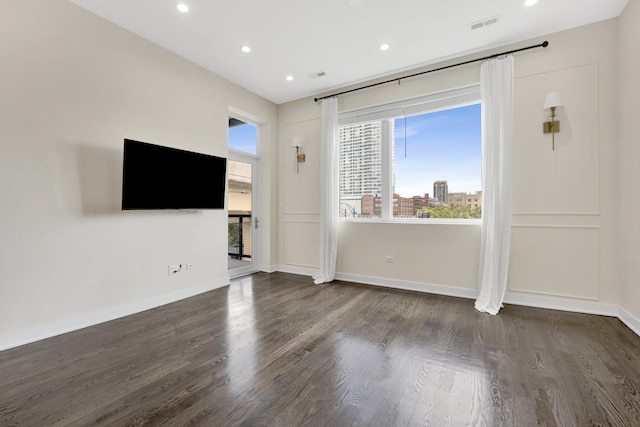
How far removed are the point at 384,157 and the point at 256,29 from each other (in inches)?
99.2

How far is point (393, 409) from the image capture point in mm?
1660

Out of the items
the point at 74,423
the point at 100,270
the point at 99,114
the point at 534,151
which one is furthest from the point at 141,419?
the point at 534,151

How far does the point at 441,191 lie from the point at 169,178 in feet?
12.2

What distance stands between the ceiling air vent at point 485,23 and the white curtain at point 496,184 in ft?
1.80

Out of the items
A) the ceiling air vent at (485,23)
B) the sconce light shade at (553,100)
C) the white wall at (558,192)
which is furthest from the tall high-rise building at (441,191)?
the ceiling air vent at (485,23)

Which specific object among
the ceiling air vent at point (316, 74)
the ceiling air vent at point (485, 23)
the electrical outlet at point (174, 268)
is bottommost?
the electrical outlet at point (174, 268)

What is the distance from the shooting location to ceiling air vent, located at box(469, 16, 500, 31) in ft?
10.0

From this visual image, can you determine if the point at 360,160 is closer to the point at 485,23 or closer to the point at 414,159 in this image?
the point at 414,159

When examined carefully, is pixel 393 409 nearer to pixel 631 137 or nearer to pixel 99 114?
pixel 631 137

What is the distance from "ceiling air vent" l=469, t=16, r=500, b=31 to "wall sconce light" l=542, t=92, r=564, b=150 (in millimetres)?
1049

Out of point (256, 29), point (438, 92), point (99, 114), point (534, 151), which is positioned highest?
point (256, 29)

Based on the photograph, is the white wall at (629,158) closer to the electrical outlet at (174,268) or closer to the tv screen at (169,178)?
the tv screen at (169,178)

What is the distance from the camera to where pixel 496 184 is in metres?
3.46

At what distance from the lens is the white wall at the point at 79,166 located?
8.06ft
